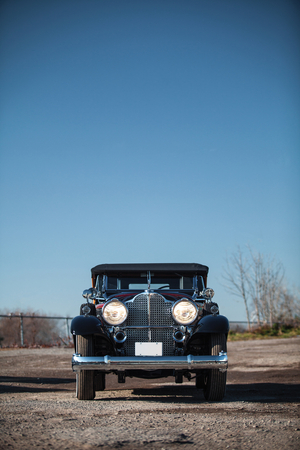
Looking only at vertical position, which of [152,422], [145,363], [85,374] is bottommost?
[152,422]

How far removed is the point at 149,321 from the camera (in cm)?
568

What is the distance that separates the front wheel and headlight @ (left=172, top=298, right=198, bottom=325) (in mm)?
362

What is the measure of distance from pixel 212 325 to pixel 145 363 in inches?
39.1

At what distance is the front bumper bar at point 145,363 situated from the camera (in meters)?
5.14

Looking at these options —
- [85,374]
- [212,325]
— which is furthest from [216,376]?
[85,374]

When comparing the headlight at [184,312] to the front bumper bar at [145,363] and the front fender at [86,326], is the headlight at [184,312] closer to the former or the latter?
the front bumper bar at [145,363]

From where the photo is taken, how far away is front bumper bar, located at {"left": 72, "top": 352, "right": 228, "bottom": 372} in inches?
202

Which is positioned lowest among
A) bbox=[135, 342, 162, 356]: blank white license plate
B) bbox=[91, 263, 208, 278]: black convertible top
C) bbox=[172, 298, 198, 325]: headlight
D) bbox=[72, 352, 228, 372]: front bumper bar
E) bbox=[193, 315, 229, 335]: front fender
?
bbox=[72, 352, 228, 372]: front bumper bar

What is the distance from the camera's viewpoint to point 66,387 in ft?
25.6

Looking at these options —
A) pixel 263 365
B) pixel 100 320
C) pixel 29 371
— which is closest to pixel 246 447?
pixel 100 320

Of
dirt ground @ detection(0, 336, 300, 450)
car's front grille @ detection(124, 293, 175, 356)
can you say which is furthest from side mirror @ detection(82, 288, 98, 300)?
dirt ground @ detection(0, 336, 300, 450)

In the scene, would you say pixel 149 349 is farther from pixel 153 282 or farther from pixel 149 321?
pixel 153 282

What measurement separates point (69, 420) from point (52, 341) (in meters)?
16.2

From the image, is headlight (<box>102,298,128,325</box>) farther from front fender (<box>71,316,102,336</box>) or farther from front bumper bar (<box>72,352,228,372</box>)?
front bumper bar (<box>72,352,228,372</box>)
